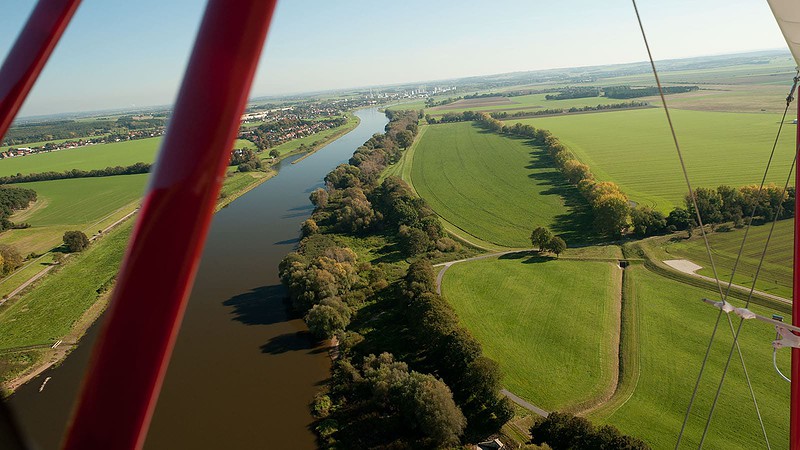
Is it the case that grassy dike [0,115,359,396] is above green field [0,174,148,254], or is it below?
below

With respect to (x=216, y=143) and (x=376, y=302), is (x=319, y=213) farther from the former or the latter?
(x=216, y=143)

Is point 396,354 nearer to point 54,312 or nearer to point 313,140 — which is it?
point 54,312

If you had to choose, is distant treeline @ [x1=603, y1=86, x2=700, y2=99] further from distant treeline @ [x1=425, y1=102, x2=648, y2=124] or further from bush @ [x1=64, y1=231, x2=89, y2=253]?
bush @ [x1=64, y1=231, x2=89, y2=253]

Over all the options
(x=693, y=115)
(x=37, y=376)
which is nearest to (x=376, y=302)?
(x=37, y=376)

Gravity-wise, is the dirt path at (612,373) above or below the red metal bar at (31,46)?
A: below

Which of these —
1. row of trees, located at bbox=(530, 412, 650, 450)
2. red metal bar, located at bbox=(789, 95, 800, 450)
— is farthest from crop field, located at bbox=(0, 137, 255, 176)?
red metal bar, located at bbox=(789, 95, 800, 450)

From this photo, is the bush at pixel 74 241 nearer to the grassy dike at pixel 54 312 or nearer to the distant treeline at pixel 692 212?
the grassy dike at pixel 54 312

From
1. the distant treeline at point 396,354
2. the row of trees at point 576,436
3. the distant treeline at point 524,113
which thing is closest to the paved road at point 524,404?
the distant treeline at point 396,354
